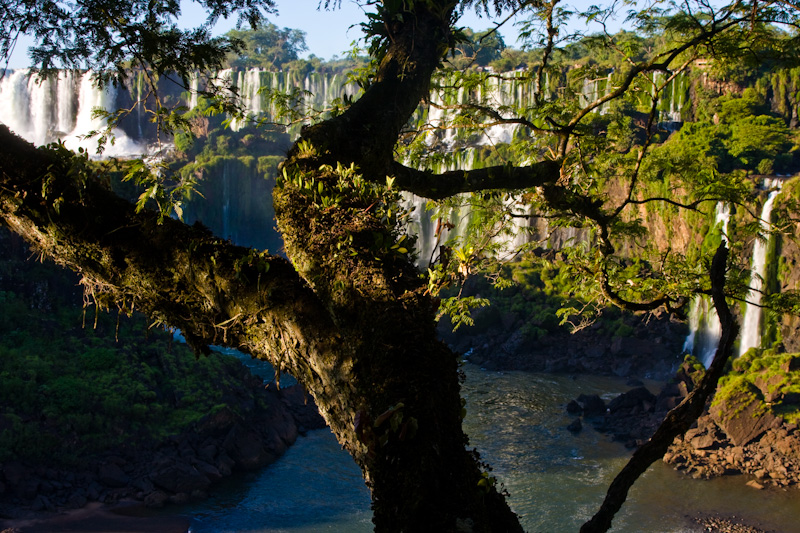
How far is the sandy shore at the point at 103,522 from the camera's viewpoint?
34.7 feet

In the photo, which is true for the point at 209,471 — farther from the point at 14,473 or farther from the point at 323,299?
the point at 323,299

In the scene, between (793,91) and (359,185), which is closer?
(359,185)

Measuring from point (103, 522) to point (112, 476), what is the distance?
132 centimetres

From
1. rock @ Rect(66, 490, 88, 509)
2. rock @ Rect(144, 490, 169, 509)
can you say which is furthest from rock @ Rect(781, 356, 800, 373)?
rock @ Rect(66, 490, 88, 509)

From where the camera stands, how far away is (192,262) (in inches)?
82.8

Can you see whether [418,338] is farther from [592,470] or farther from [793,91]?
[793,91]

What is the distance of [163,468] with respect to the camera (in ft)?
40.9

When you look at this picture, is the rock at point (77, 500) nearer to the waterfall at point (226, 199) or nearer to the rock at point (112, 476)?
the rock at point (112, 476)

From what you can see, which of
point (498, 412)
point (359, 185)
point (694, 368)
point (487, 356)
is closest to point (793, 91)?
point (694, 368)

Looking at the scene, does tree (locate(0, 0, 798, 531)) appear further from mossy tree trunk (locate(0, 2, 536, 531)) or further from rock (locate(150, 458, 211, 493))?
rock (locate(150, 458, 211, 493))

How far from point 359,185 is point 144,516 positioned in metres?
11.0

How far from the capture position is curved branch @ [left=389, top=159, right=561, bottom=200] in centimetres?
324

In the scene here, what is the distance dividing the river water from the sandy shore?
18.4 inches

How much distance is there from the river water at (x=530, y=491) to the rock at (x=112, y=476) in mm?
1390
